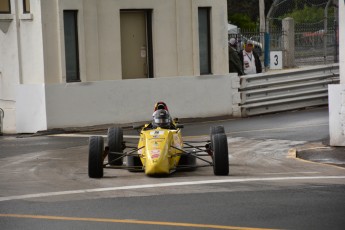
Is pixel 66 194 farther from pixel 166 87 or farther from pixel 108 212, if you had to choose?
pixel 166 87

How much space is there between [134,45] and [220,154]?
11525mm

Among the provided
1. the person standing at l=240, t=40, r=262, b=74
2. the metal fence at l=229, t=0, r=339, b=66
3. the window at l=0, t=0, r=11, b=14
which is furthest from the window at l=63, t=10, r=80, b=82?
the metal fence at l=229, t=0, r=339, b=66

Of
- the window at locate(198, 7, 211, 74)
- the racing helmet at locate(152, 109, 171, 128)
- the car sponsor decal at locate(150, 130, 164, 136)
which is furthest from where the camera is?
the window at locate(198, 7, 211, 74)

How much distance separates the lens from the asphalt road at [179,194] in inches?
440

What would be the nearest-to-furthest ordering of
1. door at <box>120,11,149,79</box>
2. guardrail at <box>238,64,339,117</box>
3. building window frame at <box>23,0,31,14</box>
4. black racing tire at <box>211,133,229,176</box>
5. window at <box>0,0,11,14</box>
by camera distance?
1. black racing tire at <box>211,133,229,176</box>
2. building window frame at <box>23,0,31,14</box>
3. window at <box>0,0,11,14</box>
4. door at <box>120,11,149,79</box>
5. guardrail at <box>238,64,339,117</box>

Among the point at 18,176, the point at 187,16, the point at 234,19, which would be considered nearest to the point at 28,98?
the point at 187,16

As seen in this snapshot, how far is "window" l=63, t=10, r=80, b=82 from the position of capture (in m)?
24.6

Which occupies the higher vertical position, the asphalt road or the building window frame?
the building window frame

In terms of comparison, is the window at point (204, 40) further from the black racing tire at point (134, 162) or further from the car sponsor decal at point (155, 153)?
the car sponsor decal at point (155, 153)

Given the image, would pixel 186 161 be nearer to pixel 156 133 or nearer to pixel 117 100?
pixel 156 133

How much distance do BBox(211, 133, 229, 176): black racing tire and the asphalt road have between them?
0.47 ft

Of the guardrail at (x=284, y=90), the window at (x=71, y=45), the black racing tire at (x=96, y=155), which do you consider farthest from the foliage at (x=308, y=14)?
the black racing tire at (x=96, y=155)

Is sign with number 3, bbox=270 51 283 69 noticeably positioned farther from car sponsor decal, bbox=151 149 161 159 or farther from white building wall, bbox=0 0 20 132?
car sponsor decal, bbox=151 149 161 159

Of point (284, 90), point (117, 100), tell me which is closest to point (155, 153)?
point (117, 100)
